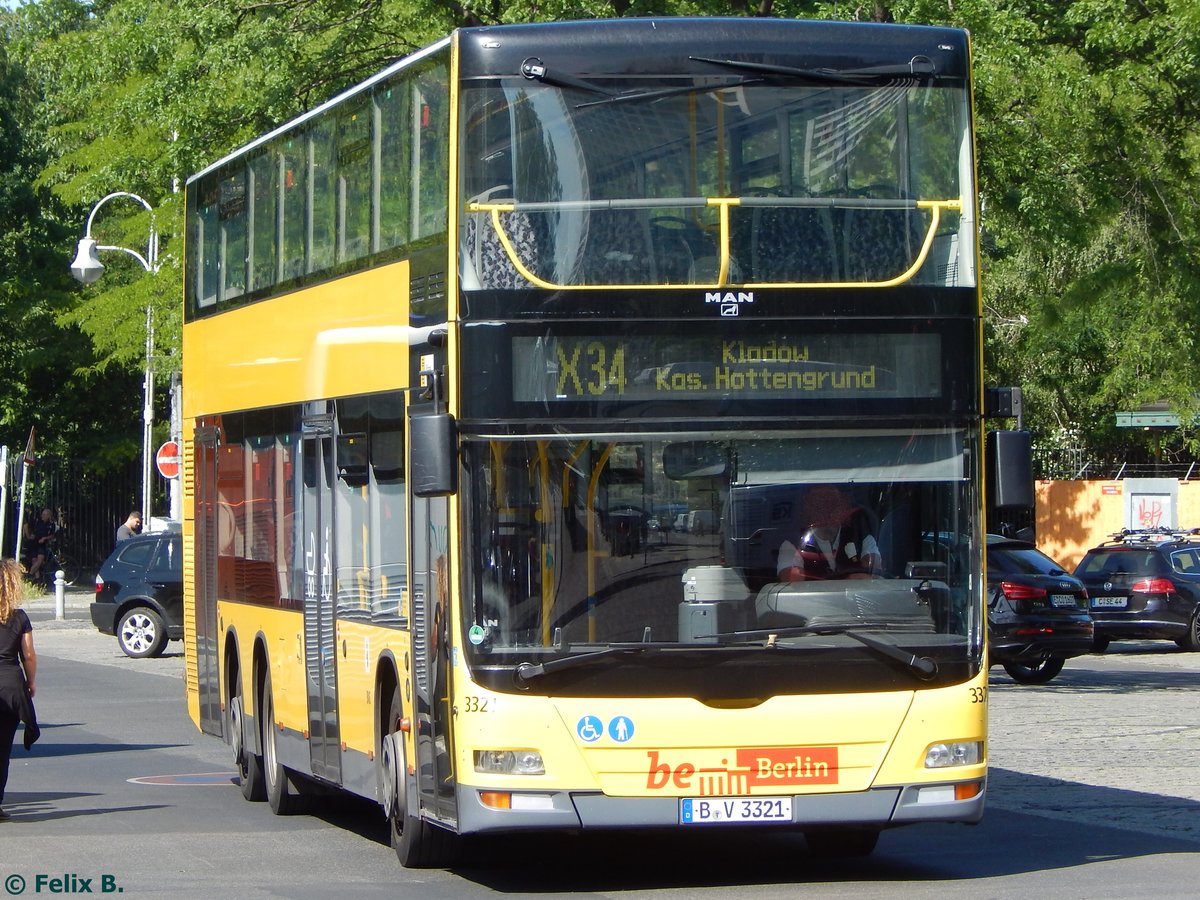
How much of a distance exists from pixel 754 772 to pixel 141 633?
73.2 ft

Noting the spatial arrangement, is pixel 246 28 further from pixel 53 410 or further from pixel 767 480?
pixel 53 410

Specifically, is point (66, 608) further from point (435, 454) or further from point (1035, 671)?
point (435, 454)

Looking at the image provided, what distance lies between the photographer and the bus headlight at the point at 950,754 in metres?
10.1

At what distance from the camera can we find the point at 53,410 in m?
52.6

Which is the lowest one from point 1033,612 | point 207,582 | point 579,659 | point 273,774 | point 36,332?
point 273,774

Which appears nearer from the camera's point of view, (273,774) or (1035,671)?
(273,774)

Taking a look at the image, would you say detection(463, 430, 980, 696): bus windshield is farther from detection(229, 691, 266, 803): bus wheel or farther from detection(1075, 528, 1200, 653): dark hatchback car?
detection(1075, 528, 1200, 653): dark hatchback car

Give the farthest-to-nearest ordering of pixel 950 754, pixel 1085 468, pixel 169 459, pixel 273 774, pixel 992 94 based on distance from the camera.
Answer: pixel 1085 468 < pixel 169 459 < pixel 992 94 < pixel 273 774 < pixel 950 754

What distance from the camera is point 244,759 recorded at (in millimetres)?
15141

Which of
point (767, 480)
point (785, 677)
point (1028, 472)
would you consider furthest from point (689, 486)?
point (1028, 472)

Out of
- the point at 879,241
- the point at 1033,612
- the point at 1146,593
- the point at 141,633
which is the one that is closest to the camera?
the point at 879,241

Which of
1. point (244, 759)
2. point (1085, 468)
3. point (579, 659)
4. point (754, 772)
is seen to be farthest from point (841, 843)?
point (1085, 468)

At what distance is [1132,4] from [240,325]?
15.8 meters

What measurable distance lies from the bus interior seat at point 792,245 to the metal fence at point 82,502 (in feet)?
140
